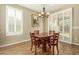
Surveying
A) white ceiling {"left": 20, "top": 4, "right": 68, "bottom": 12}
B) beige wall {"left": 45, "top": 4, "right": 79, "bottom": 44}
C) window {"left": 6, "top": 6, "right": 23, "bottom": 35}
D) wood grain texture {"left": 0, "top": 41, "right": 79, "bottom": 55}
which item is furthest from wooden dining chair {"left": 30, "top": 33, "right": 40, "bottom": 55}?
beige wall {"left": 45, "top": 4, "right": 79, "bottom": 44}

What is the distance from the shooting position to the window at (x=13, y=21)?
7.21ft

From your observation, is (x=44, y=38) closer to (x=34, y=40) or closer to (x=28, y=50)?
(x=34, y=40)

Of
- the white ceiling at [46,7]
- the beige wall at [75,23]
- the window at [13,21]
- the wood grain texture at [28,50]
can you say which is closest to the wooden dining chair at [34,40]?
the wood grain texture at [28,50]

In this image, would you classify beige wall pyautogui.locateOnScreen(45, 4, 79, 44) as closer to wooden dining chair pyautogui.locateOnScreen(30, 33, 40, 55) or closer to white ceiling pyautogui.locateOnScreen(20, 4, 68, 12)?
white ceiling pyautogui.locateOnScreen(20, 4, 68, 12)

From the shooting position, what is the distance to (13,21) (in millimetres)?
2246

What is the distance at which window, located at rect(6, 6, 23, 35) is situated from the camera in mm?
2198

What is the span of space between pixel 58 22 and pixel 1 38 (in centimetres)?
142

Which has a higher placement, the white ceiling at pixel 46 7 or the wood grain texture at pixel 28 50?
the white ceiling at pixel 46 7

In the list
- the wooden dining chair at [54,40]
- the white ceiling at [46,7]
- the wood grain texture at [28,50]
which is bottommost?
the wood grain texture at [28,50]

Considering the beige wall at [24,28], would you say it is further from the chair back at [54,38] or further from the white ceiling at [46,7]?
the chair back at [54,38]

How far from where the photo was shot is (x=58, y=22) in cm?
227

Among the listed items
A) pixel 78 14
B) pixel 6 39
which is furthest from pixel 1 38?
pixel 78 14

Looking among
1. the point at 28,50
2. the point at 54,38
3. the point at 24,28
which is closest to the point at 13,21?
the point at 24,28
